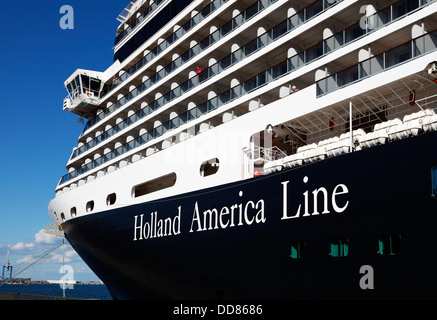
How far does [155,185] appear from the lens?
2047 cm

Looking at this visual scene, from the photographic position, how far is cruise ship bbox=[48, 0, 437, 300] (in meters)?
10.5

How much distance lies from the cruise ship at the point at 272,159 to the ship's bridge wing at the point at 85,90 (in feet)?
10.6

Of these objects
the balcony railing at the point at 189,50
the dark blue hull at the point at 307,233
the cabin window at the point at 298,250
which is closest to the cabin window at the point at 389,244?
the dark blue hull at the point at 307,233

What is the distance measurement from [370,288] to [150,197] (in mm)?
9724

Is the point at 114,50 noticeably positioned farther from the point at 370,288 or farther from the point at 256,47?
the point at 370,288

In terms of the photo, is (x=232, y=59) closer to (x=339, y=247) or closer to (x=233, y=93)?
(x=233, y=93)

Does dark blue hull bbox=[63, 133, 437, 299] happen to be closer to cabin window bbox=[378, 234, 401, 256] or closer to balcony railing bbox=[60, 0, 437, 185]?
cabin window bbox=[378, 234, 401, 256]

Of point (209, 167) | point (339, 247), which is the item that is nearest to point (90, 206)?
point (209, 167)

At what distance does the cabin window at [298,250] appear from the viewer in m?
12.1

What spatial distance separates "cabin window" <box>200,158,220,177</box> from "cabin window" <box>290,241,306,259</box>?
467 centimetres

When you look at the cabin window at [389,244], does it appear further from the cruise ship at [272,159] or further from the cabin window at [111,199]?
the cabin window at [111,199]

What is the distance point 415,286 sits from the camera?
31.7 ft

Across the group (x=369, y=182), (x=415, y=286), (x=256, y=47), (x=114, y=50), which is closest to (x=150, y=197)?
(x=256, y=47)
